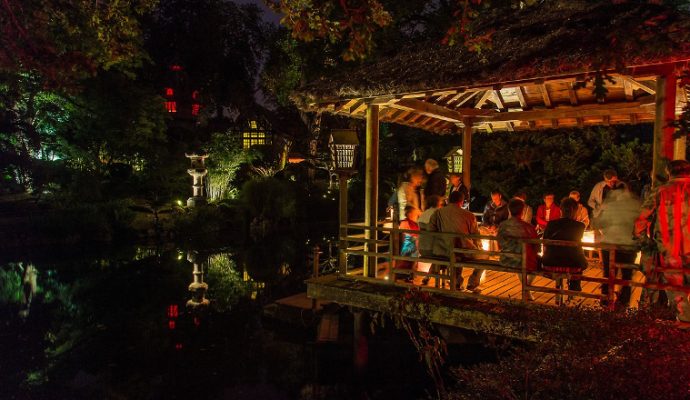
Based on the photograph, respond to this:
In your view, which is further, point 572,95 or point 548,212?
point 572,95

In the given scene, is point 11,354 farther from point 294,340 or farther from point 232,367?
point 294,340

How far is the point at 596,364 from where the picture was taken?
4000mm

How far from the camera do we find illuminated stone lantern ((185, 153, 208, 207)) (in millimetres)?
26719

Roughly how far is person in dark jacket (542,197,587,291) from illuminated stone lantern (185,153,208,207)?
2253cm

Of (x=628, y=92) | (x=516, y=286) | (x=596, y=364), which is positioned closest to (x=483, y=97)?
(x=628, y=92)

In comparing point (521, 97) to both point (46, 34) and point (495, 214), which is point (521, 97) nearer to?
point (495, 214)

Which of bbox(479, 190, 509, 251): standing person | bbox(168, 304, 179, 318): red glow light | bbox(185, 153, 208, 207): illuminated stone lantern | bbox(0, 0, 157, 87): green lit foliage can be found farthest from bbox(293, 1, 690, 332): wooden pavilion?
bbox(185, 153, 208, 207): illuminated stone lantern

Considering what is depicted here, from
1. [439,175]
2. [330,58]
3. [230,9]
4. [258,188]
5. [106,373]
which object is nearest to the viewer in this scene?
[439,175]

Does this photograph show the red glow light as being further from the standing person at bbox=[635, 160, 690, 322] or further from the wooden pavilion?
the standing person at bbox=[635, 160, 690, 322]

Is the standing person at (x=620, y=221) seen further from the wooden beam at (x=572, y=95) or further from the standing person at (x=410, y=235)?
the wooden beam at (x=572, y=95)

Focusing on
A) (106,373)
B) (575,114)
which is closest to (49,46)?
(106,373)

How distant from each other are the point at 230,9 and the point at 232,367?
103 ft

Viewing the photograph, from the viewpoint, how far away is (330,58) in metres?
20.1

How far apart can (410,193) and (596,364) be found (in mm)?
4353
